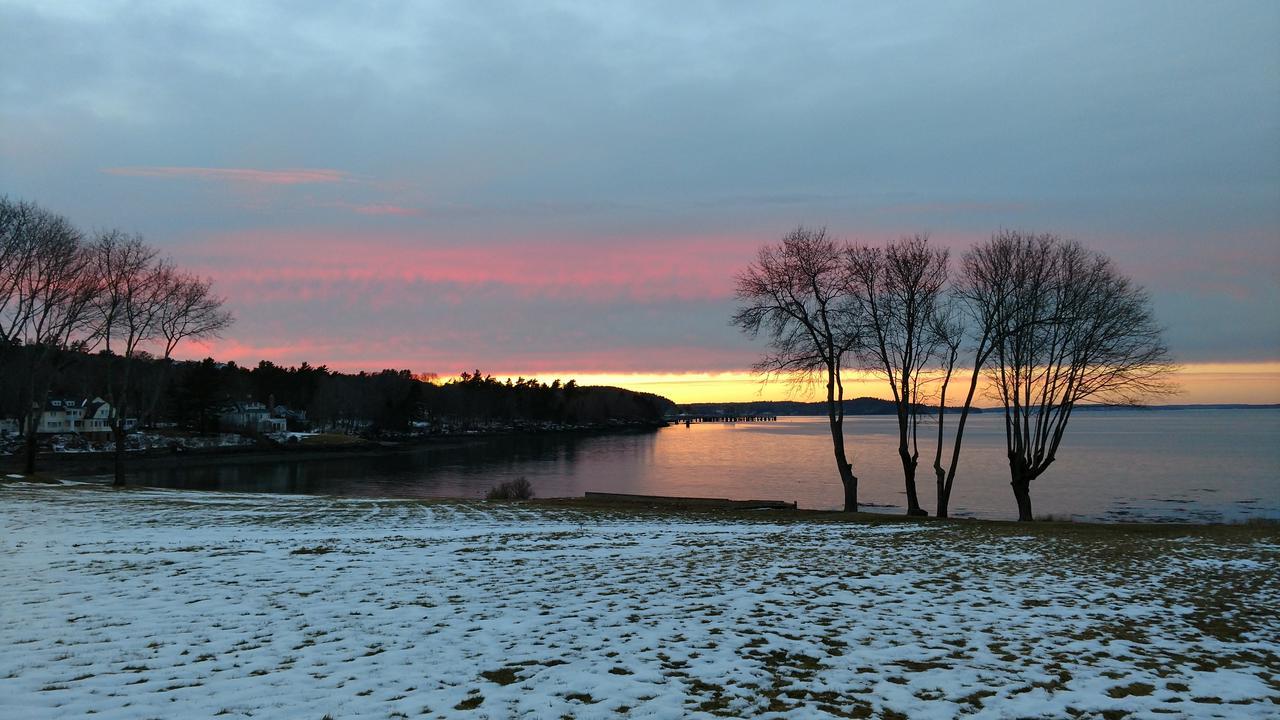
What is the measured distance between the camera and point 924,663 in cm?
791

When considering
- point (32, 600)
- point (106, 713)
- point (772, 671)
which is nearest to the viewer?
point (106, 713)

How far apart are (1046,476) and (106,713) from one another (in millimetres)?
65862

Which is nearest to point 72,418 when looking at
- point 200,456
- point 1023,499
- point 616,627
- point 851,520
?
point 200,456

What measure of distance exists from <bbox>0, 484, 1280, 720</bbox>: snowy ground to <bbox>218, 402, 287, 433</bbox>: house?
122168mm

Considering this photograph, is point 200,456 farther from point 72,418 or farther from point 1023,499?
point 1023,499

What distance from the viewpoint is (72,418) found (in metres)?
116

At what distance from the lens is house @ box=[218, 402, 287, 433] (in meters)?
124

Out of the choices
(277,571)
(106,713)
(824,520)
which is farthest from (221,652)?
(824,520)

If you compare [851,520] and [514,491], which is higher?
[851,520]

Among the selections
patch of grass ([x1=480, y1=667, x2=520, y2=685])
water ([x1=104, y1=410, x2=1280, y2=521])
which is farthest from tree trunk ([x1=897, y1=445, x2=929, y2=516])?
patch of grass ([x1=480, y1=667, x2=520, y2=685])

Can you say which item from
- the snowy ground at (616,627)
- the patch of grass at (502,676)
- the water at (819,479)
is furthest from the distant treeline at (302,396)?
the patch of grass at (502,676)

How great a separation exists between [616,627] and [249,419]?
482 feet

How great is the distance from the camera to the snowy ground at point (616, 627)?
22.2 ft

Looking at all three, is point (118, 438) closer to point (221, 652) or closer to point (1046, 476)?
point (221, 652)
